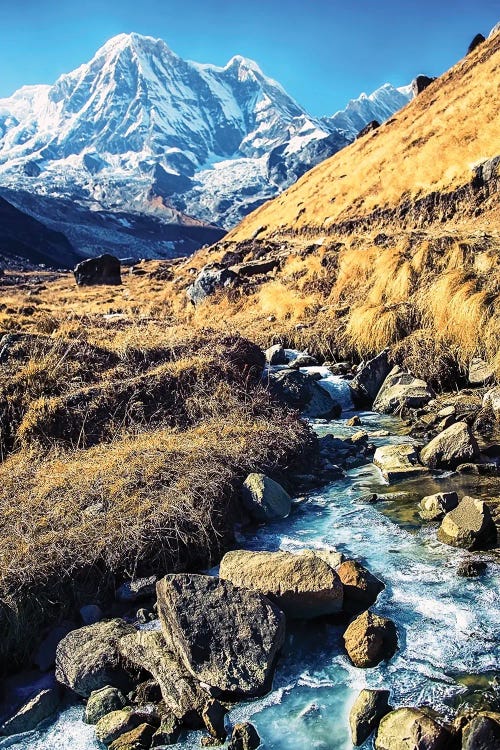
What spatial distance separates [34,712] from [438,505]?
6089mm

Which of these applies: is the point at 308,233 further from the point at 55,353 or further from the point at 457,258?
the point at 55,353

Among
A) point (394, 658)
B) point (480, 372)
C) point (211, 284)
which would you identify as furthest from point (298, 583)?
point (211, 284)

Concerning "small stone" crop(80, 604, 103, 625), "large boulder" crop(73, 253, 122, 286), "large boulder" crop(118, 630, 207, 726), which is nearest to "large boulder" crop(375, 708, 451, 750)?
"large boulder" crop(118, 630, 207, 726)

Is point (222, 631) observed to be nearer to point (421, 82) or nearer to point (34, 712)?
point (34, 712)

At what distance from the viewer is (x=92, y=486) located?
10.1 m

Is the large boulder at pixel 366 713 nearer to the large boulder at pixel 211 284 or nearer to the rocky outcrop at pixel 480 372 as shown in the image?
the rocky outcrop at pixel 480 372

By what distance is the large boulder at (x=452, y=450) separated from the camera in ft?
36.2

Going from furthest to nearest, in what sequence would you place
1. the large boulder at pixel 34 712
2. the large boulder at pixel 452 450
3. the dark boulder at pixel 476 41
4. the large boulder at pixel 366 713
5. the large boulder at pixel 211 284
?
1. the dark boulder at pixel 476 41
2. the large boulder at pixel 211 284
3. the large boulder at pixel 452 450
4. the large boulder at pixel 34 712
5. the large boulder at pixel 366 713

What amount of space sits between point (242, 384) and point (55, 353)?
4558 mm

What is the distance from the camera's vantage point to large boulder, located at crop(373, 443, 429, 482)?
36.2 ft

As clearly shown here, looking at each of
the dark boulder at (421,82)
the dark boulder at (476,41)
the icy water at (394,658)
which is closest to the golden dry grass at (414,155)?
the dark boulder at (476,41)

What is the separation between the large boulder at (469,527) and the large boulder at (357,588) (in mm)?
1508

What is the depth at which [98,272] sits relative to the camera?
52438mm

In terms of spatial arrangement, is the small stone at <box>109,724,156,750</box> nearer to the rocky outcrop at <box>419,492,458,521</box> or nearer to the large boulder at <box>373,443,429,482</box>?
the rocky outcrop at <box>419,492,458,521</box>
